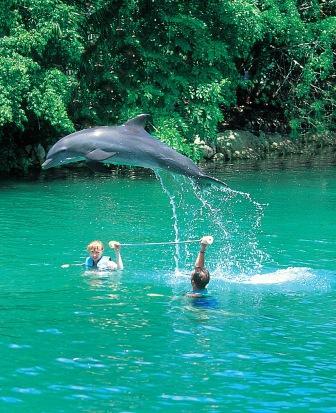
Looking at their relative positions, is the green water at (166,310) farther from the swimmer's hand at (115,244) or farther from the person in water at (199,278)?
the swimmer's hand at (115,244)

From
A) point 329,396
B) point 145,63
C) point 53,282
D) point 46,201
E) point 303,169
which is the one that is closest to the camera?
point 329,396

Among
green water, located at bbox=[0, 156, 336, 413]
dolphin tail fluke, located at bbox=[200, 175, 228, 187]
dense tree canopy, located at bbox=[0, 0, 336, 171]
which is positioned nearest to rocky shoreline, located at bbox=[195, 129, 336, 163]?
dense tree canopy, located at bbox=[0, 0, 336, 171]

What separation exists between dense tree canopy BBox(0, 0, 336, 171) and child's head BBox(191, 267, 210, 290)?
1273 centimetres

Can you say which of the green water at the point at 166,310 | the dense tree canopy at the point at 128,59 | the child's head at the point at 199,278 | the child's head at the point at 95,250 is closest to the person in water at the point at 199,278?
the child's head at the point at 199,278

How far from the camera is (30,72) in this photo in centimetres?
2581

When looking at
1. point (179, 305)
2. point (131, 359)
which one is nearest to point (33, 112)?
point (179, 305)

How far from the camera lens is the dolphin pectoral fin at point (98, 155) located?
10.8 metres

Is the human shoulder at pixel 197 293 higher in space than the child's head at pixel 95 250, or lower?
lower

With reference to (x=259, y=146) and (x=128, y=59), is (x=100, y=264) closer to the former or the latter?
(x=128, y=59)

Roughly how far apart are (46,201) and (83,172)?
6796 mm

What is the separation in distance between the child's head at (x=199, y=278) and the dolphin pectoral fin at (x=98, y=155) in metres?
3.20

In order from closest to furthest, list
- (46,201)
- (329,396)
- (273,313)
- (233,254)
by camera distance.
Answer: (329,396)
(273,313)
(233,254)
(46,201)

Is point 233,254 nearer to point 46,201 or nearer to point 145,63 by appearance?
point 46,201

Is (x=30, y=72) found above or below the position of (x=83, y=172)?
above
